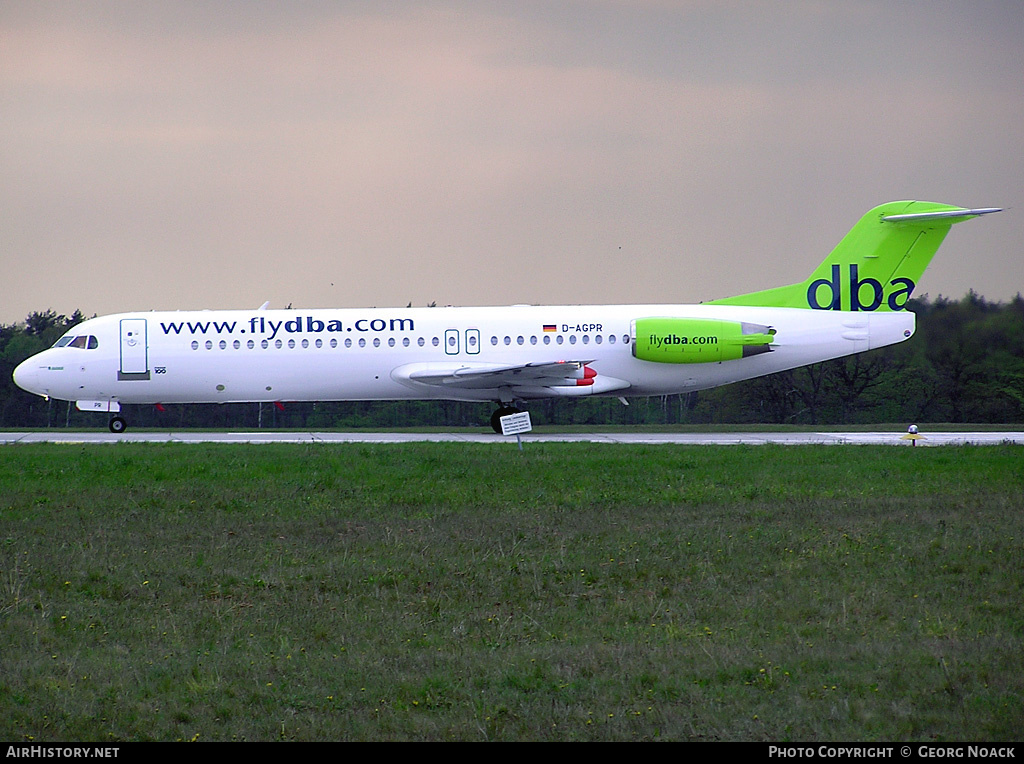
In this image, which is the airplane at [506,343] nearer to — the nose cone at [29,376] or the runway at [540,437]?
the nose cone at [29,376]

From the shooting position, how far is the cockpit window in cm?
3073

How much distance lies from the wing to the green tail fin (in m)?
6.78

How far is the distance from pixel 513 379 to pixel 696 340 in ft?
17.5

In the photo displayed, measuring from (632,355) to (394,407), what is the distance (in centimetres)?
1888

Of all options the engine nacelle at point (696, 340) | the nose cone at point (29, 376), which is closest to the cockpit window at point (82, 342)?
the nose cone at point (29, 376)

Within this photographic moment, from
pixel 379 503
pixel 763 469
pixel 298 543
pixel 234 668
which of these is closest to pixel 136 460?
pixel 379 503

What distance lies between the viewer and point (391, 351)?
99.8 ft

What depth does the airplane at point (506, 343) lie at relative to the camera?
30.1m

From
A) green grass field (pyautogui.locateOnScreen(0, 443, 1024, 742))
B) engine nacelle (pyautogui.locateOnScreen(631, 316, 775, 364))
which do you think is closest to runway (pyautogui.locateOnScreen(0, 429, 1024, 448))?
engine nacelle (pyautogui.locateOnScreen(631, 316, 775, 364))

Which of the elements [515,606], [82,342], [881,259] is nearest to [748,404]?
[881,259]

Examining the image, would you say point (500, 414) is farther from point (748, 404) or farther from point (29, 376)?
point (748, 404)

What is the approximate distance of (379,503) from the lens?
15.4 m

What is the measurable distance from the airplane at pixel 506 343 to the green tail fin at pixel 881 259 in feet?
0.10

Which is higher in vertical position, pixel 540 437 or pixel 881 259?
pixel 881 259
